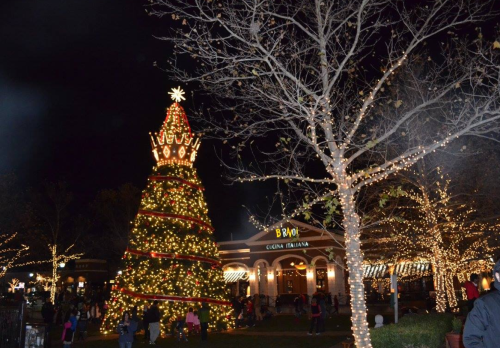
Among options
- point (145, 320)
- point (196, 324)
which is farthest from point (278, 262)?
point (145, 320)

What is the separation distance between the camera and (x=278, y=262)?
42.9m

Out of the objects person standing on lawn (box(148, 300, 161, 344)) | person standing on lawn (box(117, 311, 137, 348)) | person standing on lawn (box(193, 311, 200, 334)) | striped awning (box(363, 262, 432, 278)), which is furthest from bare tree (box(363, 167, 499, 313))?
striped awning (box(363, 262, 432, 278))

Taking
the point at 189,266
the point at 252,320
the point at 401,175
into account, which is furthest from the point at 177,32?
the point at 252,320

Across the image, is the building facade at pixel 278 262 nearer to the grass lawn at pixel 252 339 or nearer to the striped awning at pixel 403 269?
the striped awning at pixel 403 269

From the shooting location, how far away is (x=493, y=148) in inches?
748

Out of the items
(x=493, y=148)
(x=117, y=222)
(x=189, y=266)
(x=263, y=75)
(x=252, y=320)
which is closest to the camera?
(x=263, y=75)

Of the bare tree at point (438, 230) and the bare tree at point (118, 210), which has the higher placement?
the bare tree at point (118, 210)

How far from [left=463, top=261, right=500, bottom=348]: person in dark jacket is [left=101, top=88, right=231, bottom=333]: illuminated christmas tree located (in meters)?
16.3

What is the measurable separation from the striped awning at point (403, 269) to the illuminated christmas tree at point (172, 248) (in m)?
16.0

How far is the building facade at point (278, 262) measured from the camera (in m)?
41.0

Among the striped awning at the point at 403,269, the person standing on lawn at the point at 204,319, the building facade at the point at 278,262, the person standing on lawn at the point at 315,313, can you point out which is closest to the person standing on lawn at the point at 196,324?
the person standing on lawn at the point at 204,319

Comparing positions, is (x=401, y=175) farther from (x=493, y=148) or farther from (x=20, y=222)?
(x=20, y=222)

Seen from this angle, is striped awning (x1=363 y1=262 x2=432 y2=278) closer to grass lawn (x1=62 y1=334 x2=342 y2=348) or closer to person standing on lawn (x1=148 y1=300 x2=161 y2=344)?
grass lawn (x1=62 y1=334 x2=342 y2=348)

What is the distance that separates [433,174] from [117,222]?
3096 centimetres
